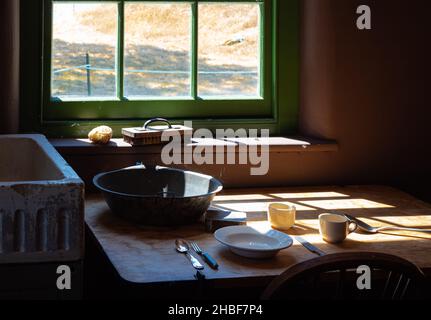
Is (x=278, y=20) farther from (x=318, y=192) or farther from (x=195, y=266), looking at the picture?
(x=195, y=266)

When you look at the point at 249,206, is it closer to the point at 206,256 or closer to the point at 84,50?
the point at 206,256

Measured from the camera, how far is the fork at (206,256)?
1.78m

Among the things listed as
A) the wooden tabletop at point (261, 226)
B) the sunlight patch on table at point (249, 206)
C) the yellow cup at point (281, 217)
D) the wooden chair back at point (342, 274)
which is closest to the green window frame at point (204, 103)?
the wooden tabletop at point (261, 226)

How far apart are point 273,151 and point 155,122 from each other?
52cm

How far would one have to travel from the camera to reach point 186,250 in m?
1.90

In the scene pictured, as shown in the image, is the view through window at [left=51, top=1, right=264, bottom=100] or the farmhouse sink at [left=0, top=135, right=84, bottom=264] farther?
the view through window at [left=51, top=1, right=264, bottom=100]

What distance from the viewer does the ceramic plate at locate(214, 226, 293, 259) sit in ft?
6.02

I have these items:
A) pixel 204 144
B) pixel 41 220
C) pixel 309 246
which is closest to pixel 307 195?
pixel 204 144

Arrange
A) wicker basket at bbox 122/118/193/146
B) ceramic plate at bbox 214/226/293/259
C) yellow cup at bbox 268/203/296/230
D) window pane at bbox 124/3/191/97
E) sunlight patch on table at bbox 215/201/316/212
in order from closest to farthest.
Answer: ceramic plate at bbox 214/226/293/259 < yellow cup at bbox 268/203/296/230 < sunlight patch on table at bbox 215/201/316/212 < wicker basket at bbox 122/118/193/146 < window pane at bbox 124/3/191/97

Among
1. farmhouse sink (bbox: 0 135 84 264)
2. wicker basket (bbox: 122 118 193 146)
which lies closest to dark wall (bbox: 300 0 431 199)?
wicker basket (bbox: 122 118 193 146)

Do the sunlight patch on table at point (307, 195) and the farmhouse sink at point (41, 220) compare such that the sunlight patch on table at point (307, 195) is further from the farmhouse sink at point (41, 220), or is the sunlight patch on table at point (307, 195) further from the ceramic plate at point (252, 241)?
the farmhouse sink at point (41, 220)

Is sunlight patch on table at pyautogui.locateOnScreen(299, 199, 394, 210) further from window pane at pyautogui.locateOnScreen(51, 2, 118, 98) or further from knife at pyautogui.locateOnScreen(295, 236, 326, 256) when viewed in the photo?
window pane at pyautogui.locateOnScreen(51, 2, 118, 98)

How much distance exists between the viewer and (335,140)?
288 cm

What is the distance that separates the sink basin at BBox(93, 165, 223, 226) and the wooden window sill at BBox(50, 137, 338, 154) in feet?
0.73
